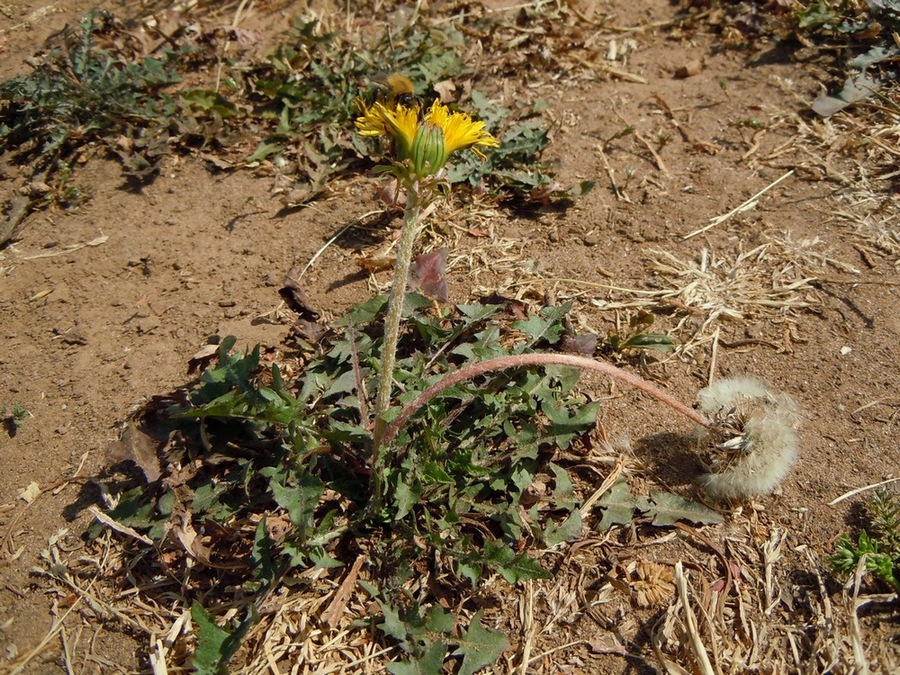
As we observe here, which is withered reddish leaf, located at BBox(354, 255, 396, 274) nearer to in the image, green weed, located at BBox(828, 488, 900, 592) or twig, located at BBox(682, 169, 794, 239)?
twig, located at BBox(682, 169, 794, 239)

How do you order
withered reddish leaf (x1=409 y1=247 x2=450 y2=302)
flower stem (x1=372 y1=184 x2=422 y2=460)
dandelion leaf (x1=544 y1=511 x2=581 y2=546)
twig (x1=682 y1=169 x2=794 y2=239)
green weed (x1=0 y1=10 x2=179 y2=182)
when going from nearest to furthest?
flower stem (x1=372 y1=184 x2=422 y2=460) < dandelion leaf (x1=544 y1=511 x2=581 y2=546) < withered reddish leaf (x1=409 y1=247 x2=450 y2=302) < twig (x1=682 y1=169 x2=794 y2=239) < green weed (x1=0 y1=10 x2=179 y2=182)

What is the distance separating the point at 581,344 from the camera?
2.60 meters

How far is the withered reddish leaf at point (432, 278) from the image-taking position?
2.72m

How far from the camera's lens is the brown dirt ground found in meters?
2.28

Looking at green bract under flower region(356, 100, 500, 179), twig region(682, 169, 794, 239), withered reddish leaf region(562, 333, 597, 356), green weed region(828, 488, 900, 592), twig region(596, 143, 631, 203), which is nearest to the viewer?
green bract under flower region(356, 100, 500, 179)

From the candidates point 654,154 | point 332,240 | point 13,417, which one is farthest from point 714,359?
point 13,417

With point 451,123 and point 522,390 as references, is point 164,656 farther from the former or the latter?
point 451,123

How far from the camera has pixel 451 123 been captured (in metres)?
1.82

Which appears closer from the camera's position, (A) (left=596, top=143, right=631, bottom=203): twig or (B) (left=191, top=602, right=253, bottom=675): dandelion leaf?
→ (B) (left=191, top=602, right=253, bottom=675): dandelion leaf

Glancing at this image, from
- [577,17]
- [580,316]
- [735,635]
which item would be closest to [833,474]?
[735,635]

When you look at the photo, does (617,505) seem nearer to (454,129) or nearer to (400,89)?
(454,129)

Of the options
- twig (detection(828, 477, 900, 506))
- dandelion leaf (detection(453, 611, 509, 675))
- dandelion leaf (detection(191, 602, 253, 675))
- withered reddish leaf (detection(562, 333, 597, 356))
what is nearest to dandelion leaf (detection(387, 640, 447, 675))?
dandelion leaf (detection(453, 611, 509, 675))

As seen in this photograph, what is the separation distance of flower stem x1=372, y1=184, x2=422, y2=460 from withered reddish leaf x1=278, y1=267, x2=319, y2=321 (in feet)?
2.73

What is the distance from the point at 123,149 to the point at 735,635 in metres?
3.45
